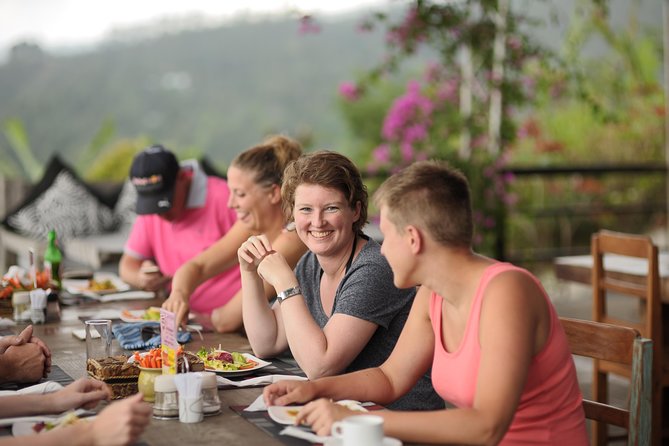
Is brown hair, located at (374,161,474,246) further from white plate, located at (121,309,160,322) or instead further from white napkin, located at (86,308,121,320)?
white napkin, located at (86,308,121,320)

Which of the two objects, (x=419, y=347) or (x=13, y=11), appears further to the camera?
(x=13, y=11)

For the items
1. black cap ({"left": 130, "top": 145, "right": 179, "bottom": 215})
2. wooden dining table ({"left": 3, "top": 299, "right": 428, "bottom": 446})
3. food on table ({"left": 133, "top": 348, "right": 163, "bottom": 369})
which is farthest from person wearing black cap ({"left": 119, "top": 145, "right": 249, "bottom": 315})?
food on table ({"left": 133, "top": 348, "right": 163, "bottom": 369})

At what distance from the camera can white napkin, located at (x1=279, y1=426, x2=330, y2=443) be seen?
65.2 inches

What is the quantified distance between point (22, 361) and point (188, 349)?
535mm

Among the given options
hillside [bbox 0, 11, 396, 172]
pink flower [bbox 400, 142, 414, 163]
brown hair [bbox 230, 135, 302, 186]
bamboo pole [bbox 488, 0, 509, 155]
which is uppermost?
hillside [bbox 0, 11, 396, 172]

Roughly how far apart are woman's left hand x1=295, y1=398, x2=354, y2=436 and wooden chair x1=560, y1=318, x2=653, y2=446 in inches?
26.7

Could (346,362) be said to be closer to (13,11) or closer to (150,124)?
(13,11)

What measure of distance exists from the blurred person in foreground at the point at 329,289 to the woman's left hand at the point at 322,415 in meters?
0.42

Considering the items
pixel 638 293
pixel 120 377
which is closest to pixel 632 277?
pixel 638 293

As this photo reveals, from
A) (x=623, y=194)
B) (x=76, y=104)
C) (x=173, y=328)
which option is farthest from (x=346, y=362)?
(x=76, y=104)

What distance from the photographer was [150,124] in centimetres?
1471

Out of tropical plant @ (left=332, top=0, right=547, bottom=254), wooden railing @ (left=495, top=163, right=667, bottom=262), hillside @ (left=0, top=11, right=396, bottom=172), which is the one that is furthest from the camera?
hillside @ (left=0, top=11, right=396, bottom=172)

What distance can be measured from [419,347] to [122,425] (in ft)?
2.48

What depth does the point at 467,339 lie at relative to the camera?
180 cm
